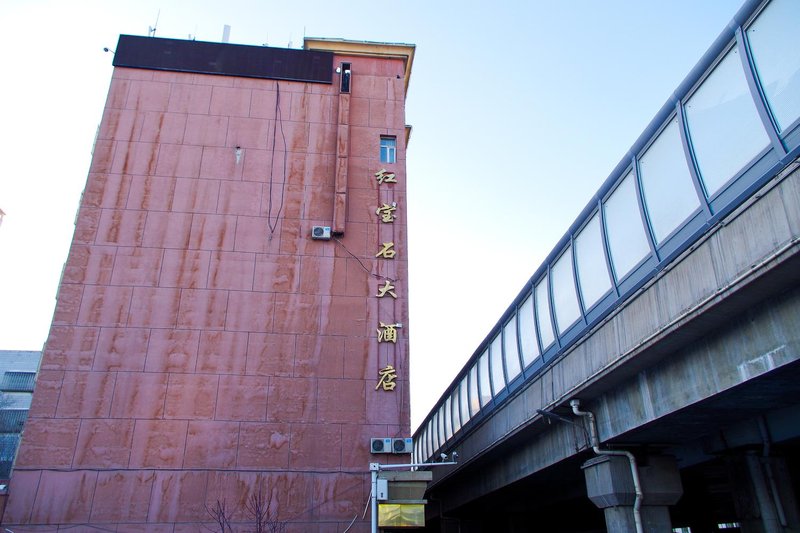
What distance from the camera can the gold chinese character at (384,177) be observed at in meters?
26.4

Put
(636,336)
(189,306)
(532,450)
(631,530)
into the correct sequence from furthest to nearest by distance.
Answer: (189,306), (532,450), (631,530), (636,336)

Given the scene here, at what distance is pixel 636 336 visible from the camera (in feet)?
42.0

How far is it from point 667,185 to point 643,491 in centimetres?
750

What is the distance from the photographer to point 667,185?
1252 centimetres

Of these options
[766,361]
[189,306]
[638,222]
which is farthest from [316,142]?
[766,361]

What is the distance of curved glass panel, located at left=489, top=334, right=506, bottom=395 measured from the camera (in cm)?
2400

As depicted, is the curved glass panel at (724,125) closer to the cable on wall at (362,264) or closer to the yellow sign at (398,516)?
the yellow sign at (398,516)

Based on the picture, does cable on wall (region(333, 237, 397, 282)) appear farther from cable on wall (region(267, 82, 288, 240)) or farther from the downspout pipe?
the downspout pipe

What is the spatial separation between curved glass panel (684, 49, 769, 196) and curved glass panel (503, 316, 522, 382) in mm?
11699

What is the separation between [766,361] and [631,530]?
A: 706 centimetres

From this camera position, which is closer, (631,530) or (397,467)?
(631,530)

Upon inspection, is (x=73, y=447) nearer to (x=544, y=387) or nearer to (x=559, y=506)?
(x=544, y=387)

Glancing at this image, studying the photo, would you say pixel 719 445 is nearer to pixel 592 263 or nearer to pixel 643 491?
pixel 643 491

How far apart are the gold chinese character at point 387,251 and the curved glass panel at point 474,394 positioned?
690 cm
